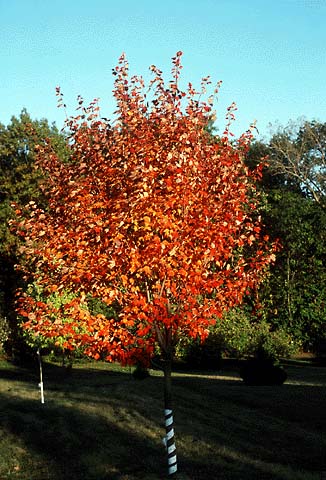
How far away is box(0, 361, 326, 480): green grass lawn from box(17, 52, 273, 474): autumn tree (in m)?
2.53

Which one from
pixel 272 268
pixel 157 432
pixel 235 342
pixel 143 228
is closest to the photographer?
pixel 143 228

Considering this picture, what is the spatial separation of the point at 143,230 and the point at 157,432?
7.65 meters

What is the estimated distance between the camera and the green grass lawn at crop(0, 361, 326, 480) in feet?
48.1

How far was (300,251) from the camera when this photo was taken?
43.7 meters

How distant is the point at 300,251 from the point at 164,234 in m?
32.0

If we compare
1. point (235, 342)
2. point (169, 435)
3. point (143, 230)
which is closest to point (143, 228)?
point (143, 230)

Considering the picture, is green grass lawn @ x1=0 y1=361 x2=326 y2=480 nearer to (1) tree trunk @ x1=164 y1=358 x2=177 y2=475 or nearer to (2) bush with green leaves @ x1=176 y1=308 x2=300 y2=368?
(1) tree trunk @ x1=164 y1=358 x2=177 y2=475

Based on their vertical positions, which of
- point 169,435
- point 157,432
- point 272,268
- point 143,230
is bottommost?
point 157,432

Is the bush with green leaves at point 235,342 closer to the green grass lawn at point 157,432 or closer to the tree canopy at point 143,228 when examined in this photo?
the green grass lawn at point 157,432

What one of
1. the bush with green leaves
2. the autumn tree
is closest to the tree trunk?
the autumn tree

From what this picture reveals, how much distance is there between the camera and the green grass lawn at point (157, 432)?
14.7 meters

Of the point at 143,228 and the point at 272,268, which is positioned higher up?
the point at 272,268

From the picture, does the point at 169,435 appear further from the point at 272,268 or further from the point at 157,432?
the point at 272,268

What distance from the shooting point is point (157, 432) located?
1791 centimetres
